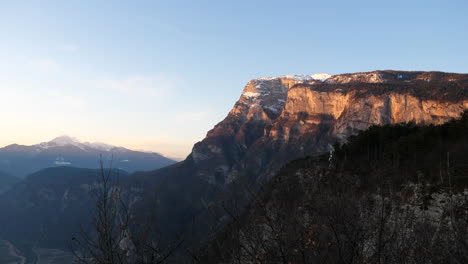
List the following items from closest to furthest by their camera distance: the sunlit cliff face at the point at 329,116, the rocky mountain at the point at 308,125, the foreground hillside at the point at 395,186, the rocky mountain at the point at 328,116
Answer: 1. the foreground hillside at the point at 395,186
2. the sunlit cliff face at the point at 329,116
3. the rocky mountain at the point at 328,116
4. the rocky mountain at the point at 308,125

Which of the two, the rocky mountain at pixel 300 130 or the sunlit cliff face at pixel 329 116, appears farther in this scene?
the rocky mountain at pixel 300 130

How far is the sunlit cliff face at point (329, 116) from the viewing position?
110375mm

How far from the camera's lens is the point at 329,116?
501ft

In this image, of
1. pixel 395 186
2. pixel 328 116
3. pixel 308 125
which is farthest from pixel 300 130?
pixel 395 186

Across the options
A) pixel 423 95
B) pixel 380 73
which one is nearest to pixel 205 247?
pixel 423 95

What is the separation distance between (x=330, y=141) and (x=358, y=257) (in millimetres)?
133477

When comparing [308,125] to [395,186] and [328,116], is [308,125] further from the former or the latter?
[395,186]

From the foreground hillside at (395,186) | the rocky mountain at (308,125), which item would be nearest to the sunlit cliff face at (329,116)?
the rocky mountain at (308,125)

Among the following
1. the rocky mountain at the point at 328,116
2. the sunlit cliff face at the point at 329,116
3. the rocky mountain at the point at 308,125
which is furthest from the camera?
the rocky mountain at the point at 308,125

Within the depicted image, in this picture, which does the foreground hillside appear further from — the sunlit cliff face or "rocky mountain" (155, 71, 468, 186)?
the sunlit cliff face

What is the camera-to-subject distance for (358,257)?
6195 millimetres

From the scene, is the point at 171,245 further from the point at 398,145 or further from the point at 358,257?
the point at 398,145

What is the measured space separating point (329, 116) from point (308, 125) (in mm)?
10768

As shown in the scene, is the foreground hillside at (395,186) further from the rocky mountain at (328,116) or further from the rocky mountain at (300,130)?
the rocky mountain at (300,130)
